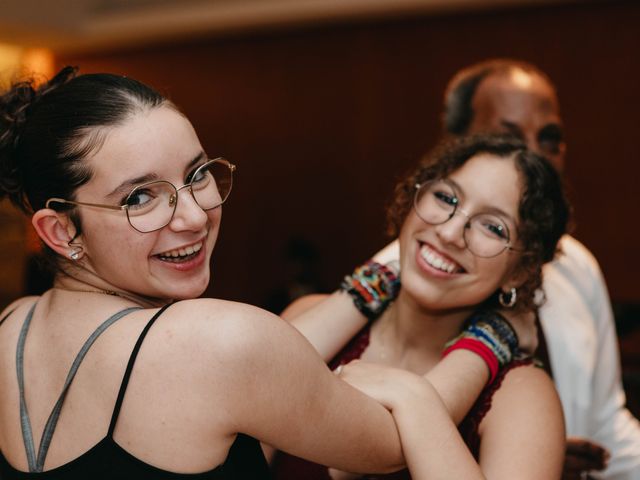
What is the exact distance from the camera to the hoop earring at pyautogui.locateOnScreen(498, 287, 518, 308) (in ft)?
6.22

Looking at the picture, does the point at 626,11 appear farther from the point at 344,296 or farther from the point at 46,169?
the point at 46,169

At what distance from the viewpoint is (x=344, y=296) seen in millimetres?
2051

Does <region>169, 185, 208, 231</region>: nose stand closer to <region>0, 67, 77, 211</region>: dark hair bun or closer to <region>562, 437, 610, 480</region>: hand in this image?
<region>0, 67, 77, 211</region>: dark hair bun

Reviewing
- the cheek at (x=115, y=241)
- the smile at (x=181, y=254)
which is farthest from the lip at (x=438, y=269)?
the cheek at (x=115, y=241)

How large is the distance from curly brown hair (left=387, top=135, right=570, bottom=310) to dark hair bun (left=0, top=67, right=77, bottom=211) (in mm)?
1000

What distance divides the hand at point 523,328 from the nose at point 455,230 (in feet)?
0.69

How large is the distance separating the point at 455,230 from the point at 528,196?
0.20 metres

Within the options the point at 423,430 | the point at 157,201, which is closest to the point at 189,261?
the point at 157,201

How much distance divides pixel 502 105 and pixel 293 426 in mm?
1883

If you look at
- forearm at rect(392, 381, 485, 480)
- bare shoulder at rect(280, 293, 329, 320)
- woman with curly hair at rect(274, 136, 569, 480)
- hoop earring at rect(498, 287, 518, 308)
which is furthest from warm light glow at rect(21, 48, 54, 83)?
forearm at rect(392, 381, 485, 480)

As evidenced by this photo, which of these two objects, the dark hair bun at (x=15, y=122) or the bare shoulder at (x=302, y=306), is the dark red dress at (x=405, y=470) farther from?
the dark hair bun at (x=15, y=122)

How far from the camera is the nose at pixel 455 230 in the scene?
6.15ft

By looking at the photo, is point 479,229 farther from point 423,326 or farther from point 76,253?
point 76,253

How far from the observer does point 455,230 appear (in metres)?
1.88
